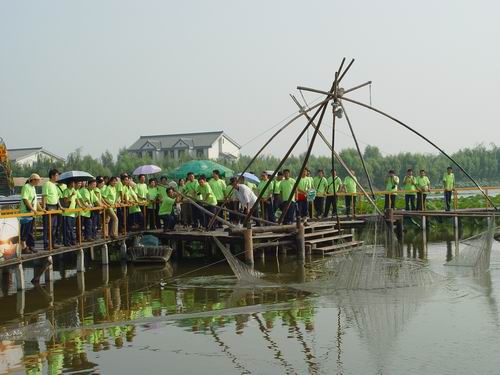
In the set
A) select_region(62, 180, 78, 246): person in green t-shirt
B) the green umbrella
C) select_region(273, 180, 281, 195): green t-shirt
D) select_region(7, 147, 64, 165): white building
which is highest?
select_region(7, 147, 64, 165): white building

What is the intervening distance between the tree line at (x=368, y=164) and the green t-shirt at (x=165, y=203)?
28735mm

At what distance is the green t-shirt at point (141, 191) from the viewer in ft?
56.1

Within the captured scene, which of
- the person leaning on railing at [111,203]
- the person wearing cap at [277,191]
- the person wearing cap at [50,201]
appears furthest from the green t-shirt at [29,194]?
the person wearing cap at [277,191]

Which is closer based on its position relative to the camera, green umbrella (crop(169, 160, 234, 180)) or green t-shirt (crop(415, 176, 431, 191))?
green t-shirt (crop(415, 176, 431, 191))

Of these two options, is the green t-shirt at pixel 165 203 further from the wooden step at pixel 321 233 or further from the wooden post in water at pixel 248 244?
the wooden step at pixel 321 233

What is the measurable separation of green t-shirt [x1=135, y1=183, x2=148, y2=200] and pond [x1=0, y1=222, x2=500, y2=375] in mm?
3885

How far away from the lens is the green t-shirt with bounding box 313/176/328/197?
1914 cm

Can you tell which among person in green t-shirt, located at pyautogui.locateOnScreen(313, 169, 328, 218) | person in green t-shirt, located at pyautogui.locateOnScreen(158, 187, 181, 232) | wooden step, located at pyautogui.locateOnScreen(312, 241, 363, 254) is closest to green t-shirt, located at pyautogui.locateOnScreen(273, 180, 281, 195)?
wooden step, located at pyautogui.locateOnScreen(312, 241, 363, 254)

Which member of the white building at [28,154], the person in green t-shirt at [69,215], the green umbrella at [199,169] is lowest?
the person in green t-shirt at [69,215]

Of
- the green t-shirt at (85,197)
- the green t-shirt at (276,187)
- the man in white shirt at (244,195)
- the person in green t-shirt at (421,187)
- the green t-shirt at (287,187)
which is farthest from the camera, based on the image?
the person in green t-shirt at (421,187)

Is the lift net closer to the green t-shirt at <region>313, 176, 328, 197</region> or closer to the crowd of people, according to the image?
the crowd of people

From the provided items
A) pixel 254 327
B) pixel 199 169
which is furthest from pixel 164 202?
pixel 254 327

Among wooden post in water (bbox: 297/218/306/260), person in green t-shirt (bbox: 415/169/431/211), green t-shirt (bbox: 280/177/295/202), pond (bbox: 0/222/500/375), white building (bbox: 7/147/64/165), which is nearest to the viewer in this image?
pond (bbox: 0/222/500/375)

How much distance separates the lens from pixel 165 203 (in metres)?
16.9
